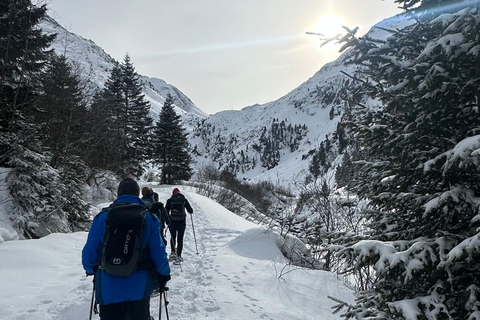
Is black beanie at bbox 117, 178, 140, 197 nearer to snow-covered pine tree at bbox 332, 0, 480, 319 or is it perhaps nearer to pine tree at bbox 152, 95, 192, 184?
snow-covered pine tree at bbox 332, 0, 480, 319

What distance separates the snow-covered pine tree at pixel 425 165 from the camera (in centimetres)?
262

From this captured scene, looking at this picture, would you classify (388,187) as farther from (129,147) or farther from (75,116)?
(129,147)

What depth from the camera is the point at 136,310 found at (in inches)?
113

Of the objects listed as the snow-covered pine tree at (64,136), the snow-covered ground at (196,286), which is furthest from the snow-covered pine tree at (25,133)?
the snow-covered ground at (196,286)

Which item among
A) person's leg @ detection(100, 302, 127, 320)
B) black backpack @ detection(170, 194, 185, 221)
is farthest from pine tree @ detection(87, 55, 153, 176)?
person's leg @ detection(100, 302, 127, 320)

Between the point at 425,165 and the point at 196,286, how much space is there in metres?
4.81

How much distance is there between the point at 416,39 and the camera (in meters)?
3.35

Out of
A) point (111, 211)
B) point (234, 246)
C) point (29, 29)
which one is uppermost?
point (29, 29)

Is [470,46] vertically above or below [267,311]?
above

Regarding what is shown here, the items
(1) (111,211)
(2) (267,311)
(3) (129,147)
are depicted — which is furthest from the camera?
(3) (129,147)

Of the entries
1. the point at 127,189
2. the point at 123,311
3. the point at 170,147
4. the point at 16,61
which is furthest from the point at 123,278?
the point at 170,147

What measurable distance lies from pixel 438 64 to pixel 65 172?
14173mm

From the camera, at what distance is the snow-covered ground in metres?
4.70

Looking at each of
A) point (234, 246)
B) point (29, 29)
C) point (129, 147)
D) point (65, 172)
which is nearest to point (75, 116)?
point (65, 172)
